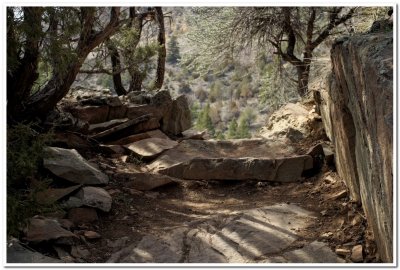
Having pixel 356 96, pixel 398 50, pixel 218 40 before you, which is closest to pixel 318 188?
pixel 356 96

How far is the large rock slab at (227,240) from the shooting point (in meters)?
4.64

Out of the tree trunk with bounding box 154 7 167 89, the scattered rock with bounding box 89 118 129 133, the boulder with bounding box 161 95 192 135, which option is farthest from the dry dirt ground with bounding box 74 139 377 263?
the tree trunk with bounding box 154 7 167 89

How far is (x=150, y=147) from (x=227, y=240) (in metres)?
3.72

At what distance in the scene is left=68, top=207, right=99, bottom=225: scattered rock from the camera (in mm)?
5348

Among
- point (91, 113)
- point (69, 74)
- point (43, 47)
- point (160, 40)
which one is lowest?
point (91, 113)

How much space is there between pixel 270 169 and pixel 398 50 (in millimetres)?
3609

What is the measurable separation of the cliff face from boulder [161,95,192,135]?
4.21m

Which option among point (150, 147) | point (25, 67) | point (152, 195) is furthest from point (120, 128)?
point (25, 67)

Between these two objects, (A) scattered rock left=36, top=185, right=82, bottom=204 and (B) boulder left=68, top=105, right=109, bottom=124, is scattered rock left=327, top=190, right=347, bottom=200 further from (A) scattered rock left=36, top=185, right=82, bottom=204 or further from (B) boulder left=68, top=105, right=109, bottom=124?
(B) boulder left=68, top=105, right=109, bottom=124

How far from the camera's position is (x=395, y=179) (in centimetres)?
349

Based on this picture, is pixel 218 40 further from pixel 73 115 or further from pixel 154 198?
pixel 154 198

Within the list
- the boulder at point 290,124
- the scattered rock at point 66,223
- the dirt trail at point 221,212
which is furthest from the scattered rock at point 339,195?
the scattered rock at point 66,223

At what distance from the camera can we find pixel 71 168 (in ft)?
20.1

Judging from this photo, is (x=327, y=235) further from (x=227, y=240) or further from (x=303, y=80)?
(x=303, y=80)
